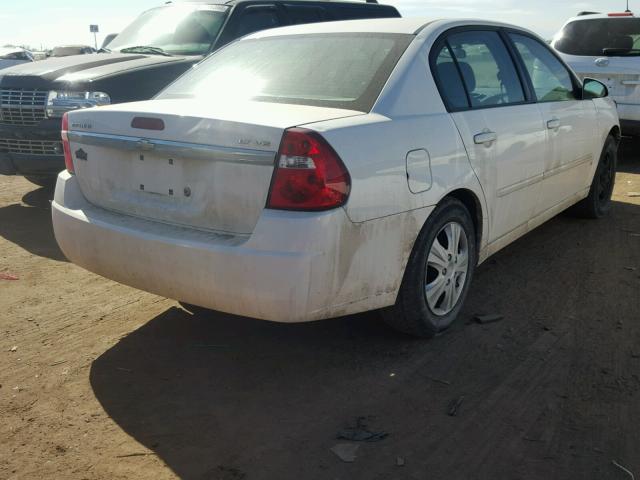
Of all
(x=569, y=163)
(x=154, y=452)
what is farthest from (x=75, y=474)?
(x=569, y=163)

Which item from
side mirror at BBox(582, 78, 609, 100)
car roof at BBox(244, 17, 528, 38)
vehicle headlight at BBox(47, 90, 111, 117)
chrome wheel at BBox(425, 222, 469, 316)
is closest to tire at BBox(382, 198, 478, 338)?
chrome wheel at BBox(425, 222, 469, 316)

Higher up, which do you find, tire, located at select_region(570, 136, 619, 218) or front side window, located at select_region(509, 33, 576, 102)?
front side window, located at select_region(509, 33, 576, 102)

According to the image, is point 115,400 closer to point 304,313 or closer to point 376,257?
point 304,313

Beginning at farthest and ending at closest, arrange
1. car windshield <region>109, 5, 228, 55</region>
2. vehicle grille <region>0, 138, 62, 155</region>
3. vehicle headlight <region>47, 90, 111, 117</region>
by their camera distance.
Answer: car windshield <region>109, 5, 228, 55</region> < vehicle grille <region>0, 138, 62, 155</region> < vehicle headlight <region>47, 90, 111, 117</region>

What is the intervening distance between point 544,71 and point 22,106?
14.4 feet

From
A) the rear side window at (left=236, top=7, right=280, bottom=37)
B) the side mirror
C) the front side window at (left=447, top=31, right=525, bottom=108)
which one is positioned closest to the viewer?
the front side window at (left=447, top=31, right=525, bottom=108)

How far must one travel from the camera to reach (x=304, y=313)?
123 inches

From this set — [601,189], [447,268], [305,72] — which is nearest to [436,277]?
[447,268]

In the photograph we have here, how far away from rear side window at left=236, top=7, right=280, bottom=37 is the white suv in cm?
390

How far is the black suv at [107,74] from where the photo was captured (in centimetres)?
620

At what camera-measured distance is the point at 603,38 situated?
9117mm

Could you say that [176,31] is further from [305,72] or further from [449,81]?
[449,81]

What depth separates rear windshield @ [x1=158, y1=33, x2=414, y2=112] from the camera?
3.63 m

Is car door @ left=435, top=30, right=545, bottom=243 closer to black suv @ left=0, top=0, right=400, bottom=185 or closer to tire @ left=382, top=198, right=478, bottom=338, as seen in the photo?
tire @ left=382, top=198, right=478, bottom=338
